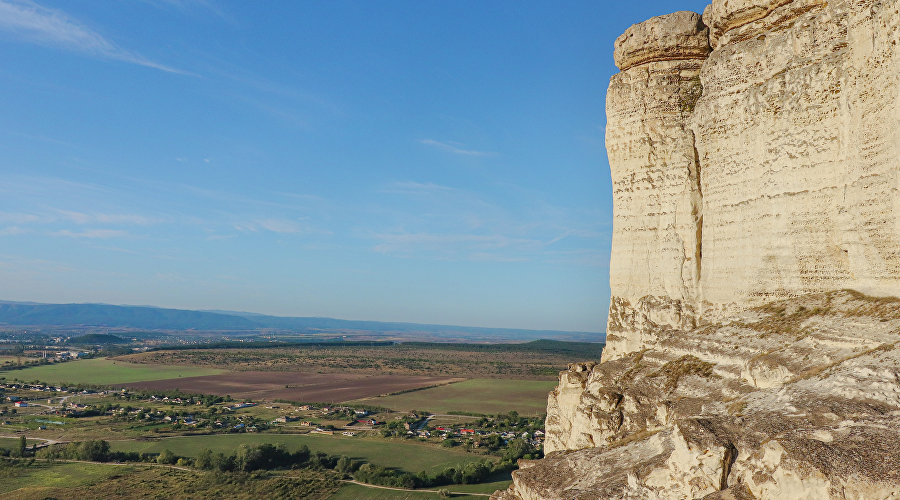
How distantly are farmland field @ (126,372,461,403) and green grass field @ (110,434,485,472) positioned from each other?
23.9 metres

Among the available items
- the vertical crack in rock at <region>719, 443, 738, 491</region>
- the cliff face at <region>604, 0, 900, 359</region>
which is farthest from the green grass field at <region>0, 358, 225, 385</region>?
the vertical crack in rock at <region>719, 443, 738, 491</region>

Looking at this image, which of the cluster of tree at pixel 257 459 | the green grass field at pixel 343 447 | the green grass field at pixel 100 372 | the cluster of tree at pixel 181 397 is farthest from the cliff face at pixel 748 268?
the green grass field at pixel 100 372

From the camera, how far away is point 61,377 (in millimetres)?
101375

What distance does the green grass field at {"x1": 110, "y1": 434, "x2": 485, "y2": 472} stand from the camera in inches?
1757

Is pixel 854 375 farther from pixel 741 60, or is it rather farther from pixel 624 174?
pixel 624 174

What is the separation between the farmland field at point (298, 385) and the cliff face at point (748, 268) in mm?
66887

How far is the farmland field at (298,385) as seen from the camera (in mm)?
83250

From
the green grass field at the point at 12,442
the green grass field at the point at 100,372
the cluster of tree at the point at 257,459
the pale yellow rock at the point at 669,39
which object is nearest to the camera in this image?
the pale yellow rock at the point at 669,39

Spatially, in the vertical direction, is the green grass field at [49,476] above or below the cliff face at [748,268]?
below

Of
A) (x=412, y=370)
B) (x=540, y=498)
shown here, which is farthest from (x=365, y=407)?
(x=540, y=498)

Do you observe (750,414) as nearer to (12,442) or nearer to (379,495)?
(379,495)

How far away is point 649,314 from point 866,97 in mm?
7074

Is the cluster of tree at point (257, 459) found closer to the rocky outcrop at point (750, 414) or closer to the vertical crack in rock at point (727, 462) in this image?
the rocky outcrop at point (750, 414)

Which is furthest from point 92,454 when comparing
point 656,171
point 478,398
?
point 478,398
